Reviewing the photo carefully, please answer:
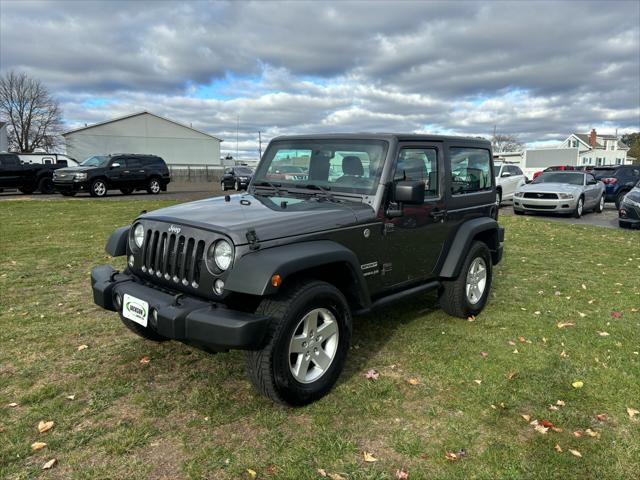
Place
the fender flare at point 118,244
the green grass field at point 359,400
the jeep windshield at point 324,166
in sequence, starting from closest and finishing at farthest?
the green grass field at point 359,400
the fender flare at point 118,244
the jeep windshield at point 324,166

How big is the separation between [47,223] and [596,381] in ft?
39.1

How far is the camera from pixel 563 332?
4.77m

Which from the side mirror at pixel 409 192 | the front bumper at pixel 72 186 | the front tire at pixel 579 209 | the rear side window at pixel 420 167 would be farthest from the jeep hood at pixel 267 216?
the front bumper at pixel 72 186

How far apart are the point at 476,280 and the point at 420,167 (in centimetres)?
161

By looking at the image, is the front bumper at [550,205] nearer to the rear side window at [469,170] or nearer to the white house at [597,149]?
the rear side window at [469,170]

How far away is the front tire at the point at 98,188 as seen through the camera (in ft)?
62.9

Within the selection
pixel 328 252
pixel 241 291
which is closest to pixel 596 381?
pixel 328 252

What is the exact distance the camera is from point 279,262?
2971mm

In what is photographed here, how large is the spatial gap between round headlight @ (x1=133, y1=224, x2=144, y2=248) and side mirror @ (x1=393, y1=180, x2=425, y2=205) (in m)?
1.99

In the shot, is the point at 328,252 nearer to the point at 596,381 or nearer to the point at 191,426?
the point at 191,426

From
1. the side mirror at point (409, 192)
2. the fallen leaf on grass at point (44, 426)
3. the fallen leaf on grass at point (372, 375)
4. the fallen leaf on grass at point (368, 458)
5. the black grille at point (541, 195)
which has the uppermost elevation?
the side mirror at point (409, 192)

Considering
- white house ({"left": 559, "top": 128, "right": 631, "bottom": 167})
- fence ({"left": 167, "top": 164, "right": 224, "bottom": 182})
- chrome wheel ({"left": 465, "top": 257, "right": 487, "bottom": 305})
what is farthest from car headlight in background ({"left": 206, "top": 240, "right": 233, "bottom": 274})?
white house ({"left": 559, "top": 128, "right": 631, "bottom": 167})

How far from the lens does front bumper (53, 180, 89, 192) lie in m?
18.7

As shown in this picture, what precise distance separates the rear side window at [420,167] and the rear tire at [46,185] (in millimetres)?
20641
